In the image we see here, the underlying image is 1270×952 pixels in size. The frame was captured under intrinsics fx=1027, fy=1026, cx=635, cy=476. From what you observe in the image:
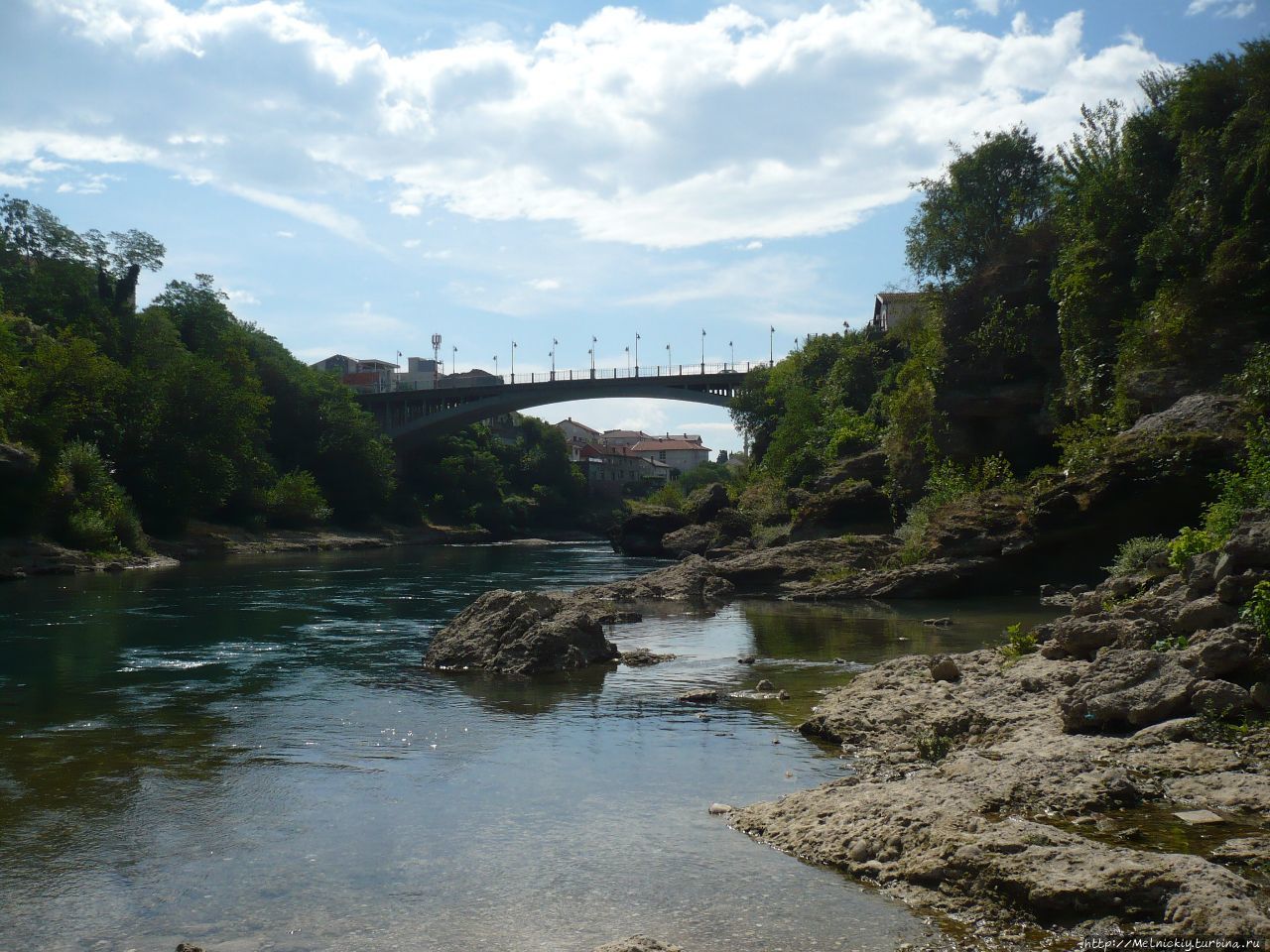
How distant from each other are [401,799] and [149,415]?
161 ft

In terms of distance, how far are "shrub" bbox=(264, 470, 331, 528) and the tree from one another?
40.6 metres

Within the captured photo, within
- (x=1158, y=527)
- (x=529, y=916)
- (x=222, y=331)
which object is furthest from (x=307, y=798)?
(x=222, y=331)

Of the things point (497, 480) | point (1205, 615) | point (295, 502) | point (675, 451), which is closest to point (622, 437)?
point (675, 451)

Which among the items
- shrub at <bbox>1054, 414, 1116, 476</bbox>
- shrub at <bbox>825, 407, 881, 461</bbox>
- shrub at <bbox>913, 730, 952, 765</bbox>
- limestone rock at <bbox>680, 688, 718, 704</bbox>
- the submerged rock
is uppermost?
shrub at <bbox>825, 407, 881, 461</bbox>

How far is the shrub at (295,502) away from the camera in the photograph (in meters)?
63.2

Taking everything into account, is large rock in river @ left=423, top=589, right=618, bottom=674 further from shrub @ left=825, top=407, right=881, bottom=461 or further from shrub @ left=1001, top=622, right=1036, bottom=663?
shrub @ left=825, top=407, right=881, bottom=461

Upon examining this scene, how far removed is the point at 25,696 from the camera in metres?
14.0

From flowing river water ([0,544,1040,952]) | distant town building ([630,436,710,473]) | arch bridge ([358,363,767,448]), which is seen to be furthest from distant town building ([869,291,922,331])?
distant town building ([630,436,710,473])

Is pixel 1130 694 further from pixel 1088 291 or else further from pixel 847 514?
pixel 847 514

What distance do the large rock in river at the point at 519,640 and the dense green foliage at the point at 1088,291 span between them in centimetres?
905

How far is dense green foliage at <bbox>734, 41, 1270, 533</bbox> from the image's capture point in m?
23.1

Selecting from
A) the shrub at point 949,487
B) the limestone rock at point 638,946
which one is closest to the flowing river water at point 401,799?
the limestone rock at point 638,946

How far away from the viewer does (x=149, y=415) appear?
52.0m

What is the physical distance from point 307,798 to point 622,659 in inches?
331
